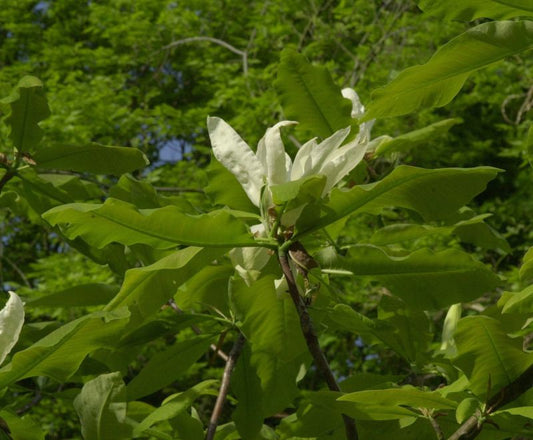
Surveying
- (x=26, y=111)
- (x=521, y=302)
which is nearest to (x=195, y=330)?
(x=26, y=111)

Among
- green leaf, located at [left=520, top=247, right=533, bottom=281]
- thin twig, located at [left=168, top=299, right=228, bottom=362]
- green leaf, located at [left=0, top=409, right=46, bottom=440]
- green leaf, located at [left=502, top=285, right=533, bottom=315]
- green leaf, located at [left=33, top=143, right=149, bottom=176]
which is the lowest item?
thin twig, located at [left=168, top=299, right=228, bottom=362]

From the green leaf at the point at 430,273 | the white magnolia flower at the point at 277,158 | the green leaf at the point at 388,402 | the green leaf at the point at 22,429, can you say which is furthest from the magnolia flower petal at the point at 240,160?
the green leaf at the point at 22,429

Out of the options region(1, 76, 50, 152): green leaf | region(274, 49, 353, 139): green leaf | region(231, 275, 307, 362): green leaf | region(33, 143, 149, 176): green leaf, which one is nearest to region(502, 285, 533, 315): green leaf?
region(231, 275, 307, 362): green leaf

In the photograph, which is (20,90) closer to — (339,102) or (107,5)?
(339,102)

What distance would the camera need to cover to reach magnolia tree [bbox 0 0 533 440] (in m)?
0.79

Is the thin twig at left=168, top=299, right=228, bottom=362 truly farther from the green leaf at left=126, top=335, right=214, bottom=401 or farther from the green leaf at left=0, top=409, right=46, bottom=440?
the green leaf at left=0, top=409, right=46, bottom=440

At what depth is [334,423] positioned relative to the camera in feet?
3.12

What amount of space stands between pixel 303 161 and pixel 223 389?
323 millimetres

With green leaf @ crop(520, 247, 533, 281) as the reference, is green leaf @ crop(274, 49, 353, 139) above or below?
above

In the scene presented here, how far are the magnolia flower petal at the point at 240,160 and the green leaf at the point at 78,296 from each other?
28cm

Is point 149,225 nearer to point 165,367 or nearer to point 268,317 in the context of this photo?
point 268,317

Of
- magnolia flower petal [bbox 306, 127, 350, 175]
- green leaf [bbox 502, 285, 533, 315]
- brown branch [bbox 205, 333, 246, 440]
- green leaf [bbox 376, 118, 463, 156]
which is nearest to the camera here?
green leaf [bbox 502, 285, 533, 315]

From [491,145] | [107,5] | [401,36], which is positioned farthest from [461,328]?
[107,5]

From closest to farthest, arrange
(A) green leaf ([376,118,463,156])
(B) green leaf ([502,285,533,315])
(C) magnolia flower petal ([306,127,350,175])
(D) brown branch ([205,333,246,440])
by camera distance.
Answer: (B) green leaf ([502,285,533,315])
(C) magnolia flower petal ([306,127,350,175])
(D) brown branch ([205,333,246,440])
(A) green leaf ([376,118,463,156])
